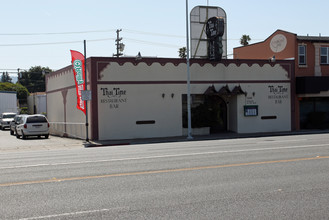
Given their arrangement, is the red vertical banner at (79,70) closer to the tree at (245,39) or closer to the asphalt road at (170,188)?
the asphalt road at (170,188)

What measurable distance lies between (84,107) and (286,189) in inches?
702

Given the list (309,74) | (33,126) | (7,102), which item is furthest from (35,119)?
(7,102)

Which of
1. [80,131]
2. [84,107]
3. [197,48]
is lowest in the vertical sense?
[80,131]

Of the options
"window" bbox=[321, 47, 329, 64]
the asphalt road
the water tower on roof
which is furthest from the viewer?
"window" bbox=[321, 47, 329, 64]

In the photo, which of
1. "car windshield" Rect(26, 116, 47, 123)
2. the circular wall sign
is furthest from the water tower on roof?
"car windshield" Rect(26, 116, 47, 123)

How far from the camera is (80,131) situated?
2602 centimetres

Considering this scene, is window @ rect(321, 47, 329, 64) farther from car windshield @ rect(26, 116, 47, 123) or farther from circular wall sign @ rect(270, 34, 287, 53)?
car windshield @ rect(26, 116, 47, 123)

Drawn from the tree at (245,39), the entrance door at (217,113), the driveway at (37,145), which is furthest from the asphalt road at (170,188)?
the tree at (245,39)

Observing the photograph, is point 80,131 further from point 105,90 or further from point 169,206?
point 169,206

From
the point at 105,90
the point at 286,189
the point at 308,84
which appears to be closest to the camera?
the point at 286,189

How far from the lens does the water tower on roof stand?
1111 inches

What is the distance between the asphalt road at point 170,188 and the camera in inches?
255

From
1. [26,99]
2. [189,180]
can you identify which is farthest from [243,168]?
[26,99]

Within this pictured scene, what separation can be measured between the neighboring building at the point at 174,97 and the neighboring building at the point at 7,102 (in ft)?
72.6
